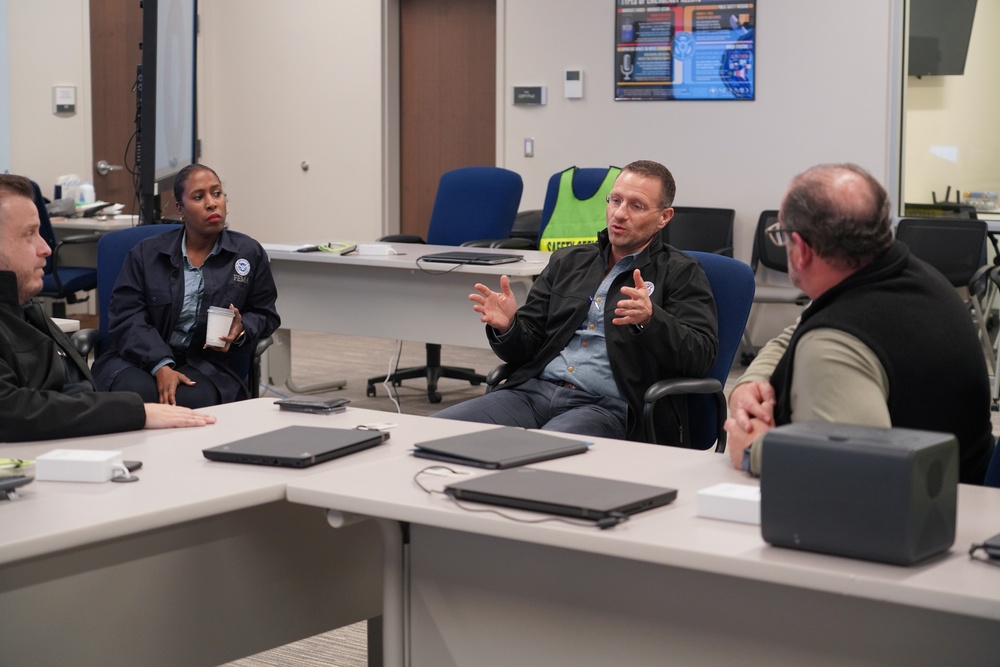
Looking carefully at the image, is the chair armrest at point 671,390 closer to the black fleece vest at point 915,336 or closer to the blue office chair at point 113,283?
the black fleece vest at point 915,336

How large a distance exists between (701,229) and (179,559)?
517 cm

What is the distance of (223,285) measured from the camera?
3.57m

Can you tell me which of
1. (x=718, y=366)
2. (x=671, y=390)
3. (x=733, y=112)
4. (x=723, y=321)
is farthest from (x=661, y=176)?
(x=733, y=112)

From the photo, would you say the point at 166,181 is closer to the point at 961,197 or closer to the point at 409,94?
the point at 409,94

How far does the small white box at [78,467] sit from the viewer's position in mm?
1835

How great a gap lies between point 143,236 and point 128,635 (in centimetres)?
195

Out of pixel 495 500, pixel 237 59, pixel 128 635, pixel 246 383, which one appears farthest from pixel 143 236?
pixel 237 59

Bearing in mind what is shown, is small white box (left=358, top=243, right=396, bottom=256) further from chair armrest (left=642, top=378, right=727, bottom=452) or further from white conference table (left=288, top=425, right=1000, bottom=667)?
white conference table (left=288, top=425, right=1000, bottom=667)

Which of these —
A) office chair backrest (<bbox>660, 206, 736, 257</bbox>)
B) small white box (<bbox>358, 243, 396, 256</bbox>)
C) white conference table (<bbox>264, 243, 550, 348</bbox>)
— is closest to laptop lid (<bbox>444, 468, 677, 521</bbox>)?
white conference table (<bbox>264, 243, 550, 348</bbox>)

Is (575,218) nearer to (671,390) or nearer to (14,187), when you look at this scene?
(671,390)

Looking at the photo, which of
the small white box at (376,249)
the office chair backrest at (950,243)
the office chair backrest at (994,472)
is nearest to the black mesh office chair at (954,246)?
the office chair backrest at (950,243)

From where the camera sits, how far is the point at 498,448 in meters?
2.01

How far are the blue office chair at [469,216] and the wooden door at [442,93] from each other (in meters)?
2.03

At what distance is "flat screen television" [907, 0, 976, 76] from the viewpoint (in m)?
6.45
